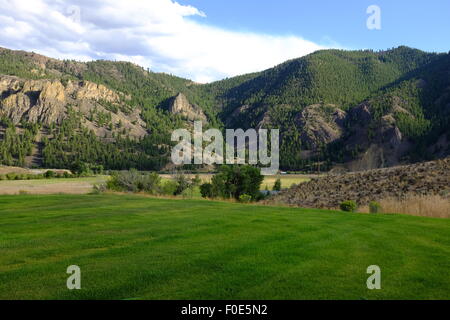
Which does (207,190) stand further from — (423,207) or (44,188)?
(423,207)

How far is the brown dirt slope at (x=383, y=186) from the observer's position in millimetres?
23516

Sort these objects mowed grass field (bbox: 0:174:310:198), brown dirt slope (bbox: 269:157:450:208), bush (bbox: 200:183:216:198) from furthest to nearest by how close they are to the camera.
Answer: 1. bush (bbox: 200:183:216:198)
2. mowed grass field (bbox: 0:174:310:198)
3. brown dirt slope (bbox: 269:157:450:208)

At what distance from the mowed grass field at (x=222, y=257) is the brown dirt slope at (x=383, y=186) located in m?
11.6

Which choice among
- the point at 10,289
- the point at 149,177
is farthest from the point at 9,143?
the point at 10,289

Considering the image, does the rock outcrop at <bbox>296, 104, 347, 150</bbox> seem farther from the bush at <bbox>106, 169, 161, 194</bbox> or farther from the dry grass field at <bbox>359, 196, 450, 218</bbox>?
the dry grass field at <bbox>359, 196, 450, 218</bbox>

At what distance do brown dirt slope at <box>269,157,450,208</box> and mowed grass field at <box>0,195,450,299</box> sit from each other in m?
11.6

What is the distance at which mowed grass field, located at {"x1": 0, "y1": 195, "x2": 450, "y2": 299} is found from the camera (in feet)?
19.4

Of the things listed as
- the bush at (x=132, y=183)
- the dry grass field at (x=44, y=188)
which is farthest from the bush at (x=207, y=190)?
the dry grass field at (x=44, y=188)

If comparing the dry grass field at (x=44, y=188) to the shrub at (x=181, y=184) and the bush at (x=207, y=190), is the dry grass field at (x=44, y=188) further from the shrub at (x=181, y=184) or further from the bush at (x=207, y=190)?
the bush at (x=207, y=190)

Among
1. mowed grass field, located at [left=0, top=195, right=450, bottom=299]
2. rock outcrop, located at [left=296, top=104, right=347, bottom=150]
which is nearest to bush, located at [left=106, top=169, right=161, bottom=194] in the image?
mowed grass field, located at [left=0, top=195, right=450, bottom=299]

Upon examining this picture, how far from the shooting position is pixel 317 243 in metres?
9.16

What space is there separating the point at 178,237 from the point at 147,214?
4909 millimetres

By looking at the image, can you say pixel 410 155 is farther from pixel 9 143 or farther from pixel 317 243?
pixel 9 143

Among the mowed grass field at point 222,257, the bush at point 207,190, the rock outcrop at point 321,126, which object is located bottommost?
the bush at point 207,190
